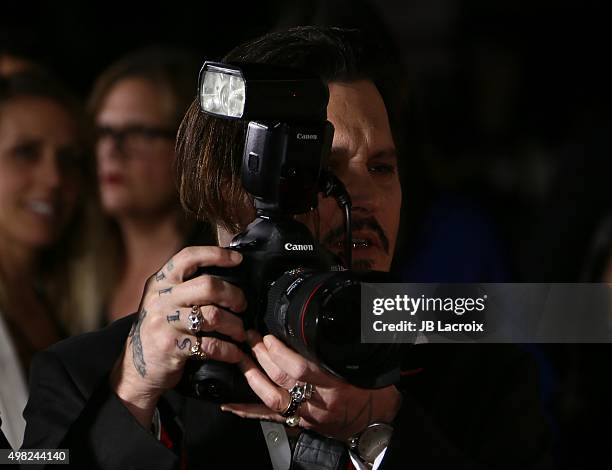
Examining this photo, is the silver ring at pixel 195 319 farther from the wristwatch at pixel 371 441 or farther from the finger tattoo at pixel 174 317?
the wristwatch at pixel 371 441

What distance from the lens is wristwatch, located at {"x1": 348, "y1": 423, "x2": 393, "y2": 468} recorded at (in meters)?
1.08

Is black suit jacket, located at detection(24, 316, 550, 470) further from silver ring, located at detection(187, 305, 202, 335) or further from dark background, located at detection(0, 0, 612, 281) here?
dark background, located at detection(0, 0, 612, 281)

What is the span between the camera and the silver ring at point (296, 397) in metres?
0.98

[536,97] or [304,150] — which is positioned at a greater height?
[304,150]

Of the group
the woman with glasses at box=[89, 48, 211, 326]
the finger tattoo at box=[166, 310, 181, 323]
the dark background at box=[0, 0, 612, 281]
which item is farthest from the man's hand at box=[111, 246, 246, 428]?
the woman with glasses at box=[89, 48, 211, 326]

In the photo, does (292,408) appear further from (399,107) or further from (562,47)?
(562,47)

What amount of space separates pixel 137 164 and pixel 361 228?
2.26 ft

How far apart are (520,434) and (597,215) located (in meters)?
1.28

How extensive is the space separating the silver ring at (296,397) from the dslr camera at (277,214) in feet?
0.15

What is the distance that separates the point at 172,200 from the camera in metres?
1.77

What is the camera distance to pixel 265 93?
974mm

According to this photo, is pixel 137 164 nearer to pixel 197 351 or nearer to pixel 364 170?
pixel 364 170

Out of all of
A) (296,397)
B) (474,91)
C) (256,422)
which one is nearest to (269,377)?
(296,397)

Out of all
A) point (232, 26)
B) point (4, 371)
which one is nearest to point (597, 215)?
point (232, 26)
